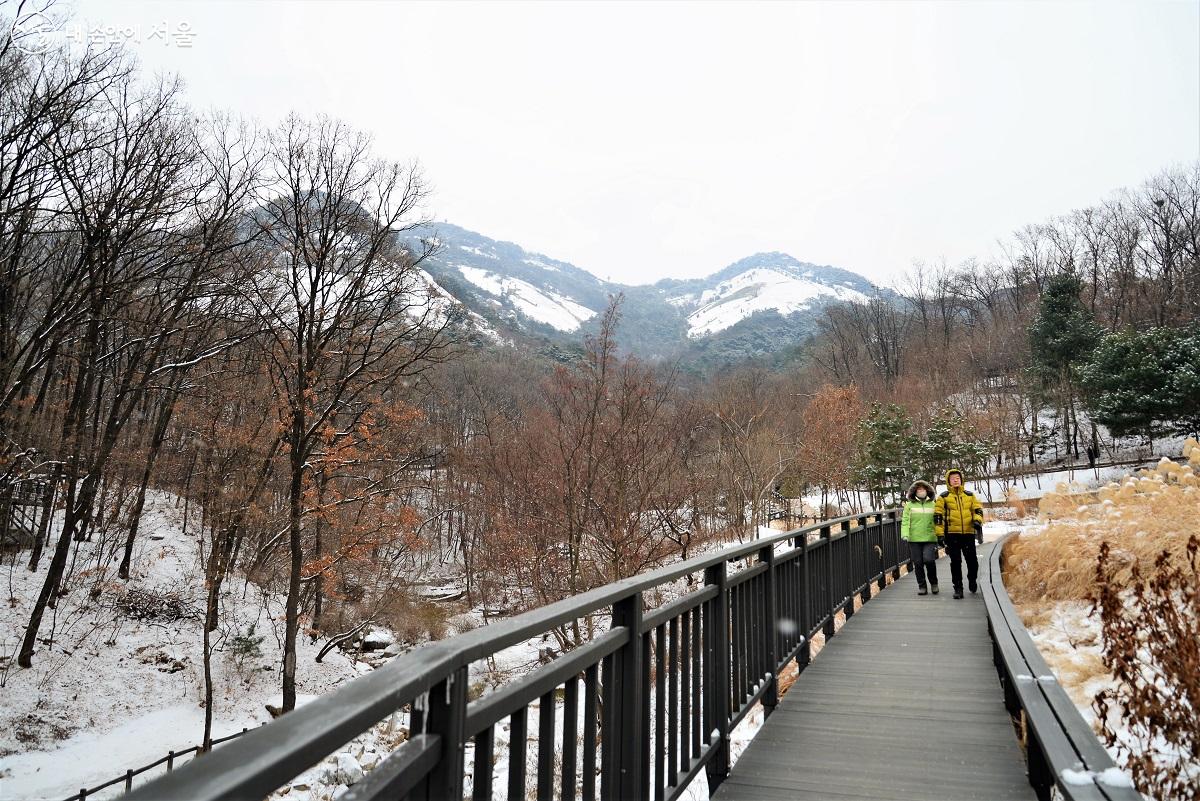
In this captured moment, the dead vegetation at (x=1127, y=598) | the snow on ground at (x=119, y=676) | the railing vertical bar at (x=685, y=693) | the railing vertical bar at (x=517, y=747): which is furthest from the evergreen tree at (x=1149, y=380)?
the railing vertical bar at (x=517, y=747)

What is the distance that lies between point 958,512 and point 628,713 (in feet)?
26.1

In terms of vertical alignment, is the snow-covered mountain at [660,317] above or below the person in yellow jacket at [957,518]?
above

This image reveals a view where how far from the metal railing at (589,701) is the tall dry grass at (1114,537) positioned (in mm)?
4344

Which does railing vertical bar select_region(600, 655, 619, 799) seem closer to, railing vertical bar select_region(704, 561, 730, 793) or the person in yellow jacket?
railing vertical bar select_region(704, 561, 730, 793)

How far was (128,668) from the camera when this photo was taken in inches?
616

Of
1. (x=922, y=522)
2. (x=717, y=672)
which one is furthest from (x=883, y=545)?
(x=717, y=672)

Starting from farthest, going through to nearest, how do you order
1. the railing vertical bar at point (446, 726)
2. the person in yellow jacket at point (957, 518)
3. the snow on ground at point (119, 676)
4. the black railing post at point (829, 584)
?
the snow on ground at point (119, 676) < the person in yellow jacket at point (957, 518) < the black railing post at point (829, 584) < the railing vertical bar at point (446, 726)

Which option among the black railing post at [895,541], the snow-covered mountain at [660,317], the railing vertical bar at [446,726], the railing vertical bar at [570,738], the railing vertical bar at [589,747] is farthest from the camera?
the snow-covered mountain at [660,317]

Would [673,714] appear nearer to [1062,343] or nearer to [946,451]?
[946,451]

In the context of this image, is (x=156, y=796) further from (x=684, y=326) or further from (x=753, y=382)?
(x=684, y=326)

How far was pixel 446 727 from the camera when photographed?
1.48 metres

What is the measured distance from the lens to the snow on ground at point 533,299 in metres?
153

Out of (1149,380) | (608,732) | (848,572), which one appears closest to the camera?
(608,732)

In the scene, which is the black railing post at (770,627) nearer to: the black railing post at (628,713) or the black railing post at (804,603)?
the black railing post at (804,603)
